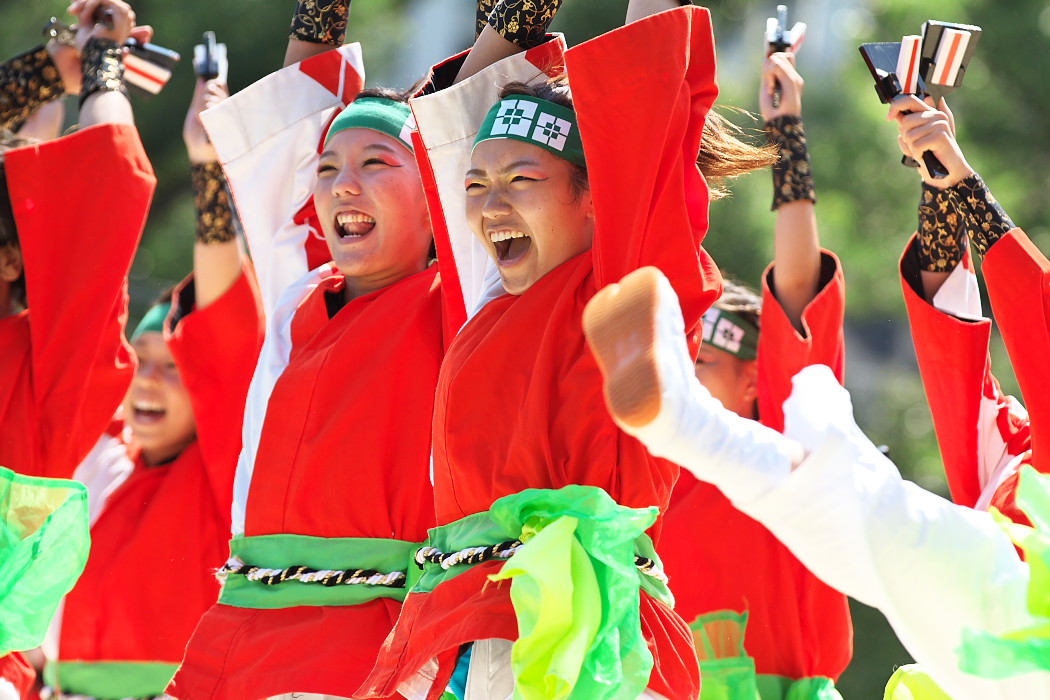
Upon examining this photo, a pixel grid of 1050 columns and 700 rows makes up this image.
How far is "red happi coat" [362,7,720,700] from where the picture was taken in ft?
6.67

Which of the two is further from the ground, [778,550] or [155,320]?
[155,320]

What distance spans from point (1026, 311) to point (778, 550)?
95 cm

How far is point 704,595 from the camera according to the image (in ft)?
10.7

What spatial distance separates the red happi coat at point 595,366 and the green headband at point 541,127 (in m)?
0.17

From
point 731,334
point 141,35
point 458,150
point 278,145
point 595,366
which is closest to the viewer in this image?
point 595,366

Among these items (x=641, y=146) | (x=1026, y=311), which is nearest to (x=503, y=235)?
(x=641, y=146)

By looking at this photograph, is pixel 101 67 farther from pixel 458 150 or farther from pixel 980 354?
pixel 980 354

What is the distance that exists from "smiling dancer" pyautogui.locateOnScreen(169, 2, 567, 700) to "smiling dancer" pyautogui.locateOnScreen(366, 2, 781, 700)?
0.74ft

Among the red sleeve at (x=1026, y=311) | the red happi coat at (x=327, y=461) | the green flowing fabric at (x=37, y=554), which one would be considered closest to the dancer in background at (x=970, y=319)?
the red sleeve at (x=1026, y=311)

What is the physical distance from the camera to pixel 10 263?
327cm

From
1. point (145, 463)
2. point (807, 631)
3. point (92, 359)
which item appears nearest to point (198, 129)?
point (92, 359)

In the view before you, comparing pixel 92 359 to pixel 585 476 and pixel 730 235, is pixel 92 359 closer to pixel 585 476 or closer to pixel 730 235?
pixel 585 476

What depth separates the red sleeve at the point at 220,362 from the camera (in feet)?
10.8

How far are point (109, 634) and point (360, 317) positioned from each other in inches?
50.2
